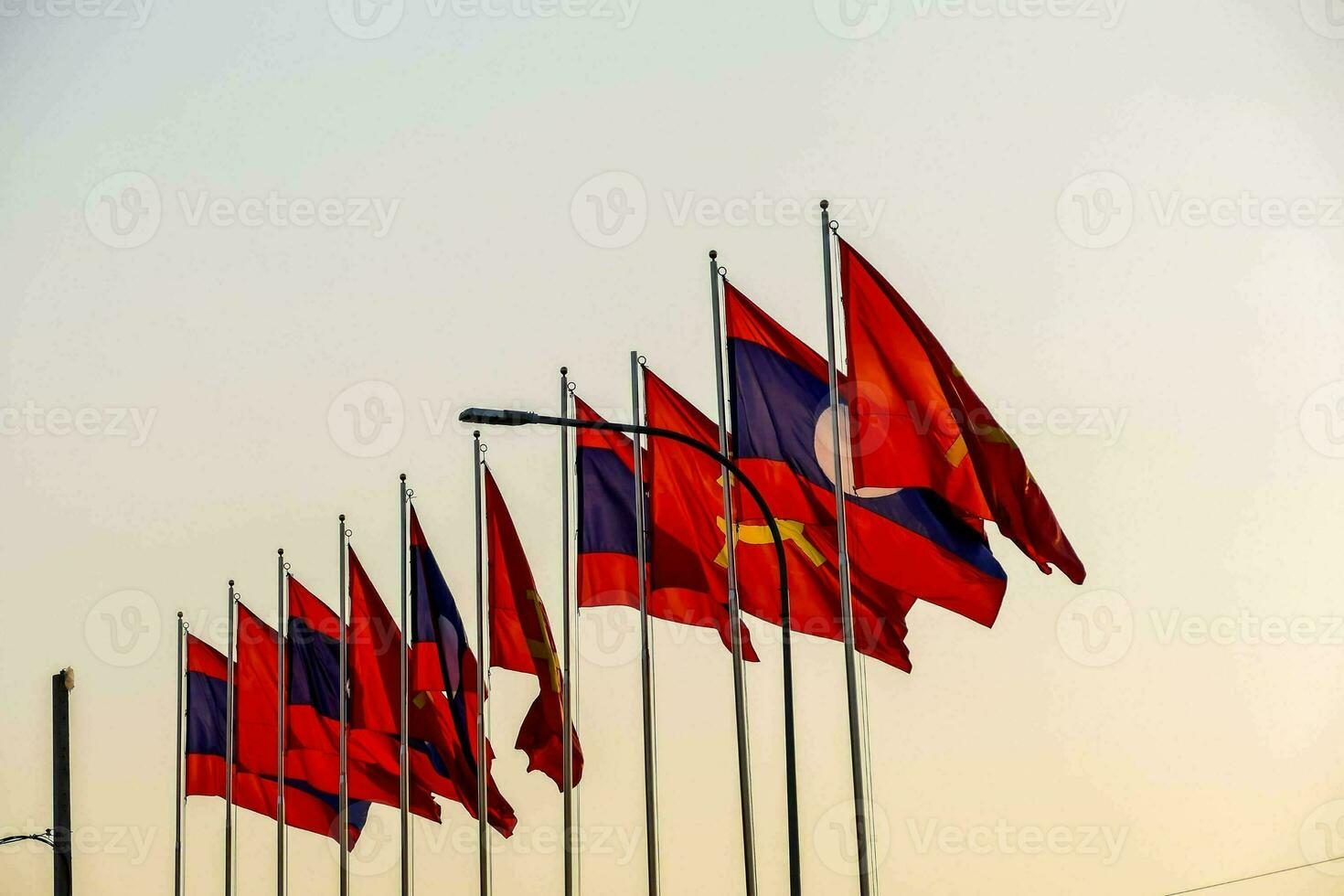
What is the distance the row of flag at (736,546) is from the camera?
41.7 ft

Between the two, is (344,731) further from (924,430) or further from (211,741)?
(924,430)

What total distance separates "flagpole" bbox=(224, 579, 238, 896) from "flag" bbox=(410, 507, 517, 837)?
8.25 m

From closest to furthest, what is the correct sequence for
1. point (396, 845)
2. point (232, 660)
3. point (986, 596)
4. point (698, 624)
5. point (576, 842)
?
point (986, 596) < point (698, 624) < point (576, 842) < point (232, 660) < point (396, 845)

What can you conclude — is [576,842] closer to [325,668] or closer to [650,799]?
[325,668]

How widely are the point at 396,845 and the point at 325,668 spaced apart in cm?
975

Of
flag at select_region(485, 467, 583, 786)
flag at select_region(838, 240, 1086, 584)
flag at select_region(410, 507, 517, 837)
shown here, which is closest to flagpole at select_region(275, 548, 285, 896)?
flag at select_region(410, 507, 517, 837)

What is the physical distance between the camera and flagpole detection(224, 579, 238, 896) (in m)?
30.3

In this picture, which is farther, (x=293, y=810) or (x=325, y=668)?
(x=293, y=810)

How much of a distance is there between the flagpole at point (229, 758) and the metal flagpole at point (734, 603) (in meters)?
16.9

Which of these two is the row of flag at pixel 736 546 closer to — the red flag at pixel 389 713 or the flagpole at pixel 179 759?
the red flag at pixel 389 713

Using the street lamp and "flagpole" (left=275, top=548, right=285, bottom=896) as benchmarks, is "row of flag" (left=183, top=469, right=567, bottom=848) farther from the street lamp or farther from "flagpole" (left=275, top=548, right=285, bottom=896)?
the street lamp

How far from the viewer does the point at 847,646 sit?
13.5 metres

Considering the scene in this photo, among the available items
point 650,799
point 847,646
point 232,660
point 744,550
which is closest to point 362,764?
point 232,660

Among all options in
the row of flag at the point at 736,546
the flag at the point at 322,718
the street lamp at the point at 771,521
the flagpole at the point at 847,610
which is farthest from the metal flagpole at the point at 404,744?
the street lamp at the point at 771,521
